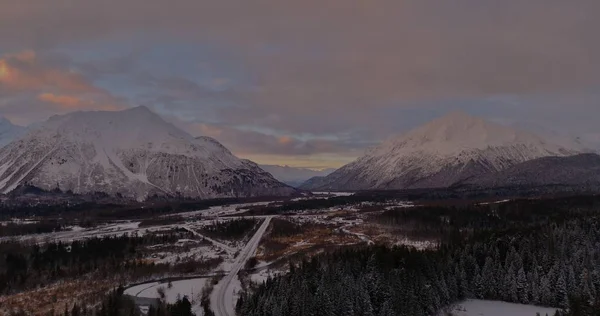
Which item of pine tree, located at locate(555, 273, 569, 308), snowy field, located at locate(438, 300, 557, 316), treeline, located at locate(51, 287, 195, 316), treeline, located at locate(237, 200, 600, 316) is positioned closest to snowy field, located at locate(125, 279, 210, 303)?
treeline, located at locate(51, 287, 195, 316)

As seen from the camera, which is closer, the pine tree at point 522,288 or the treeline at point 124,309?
the treeline at point 124,309

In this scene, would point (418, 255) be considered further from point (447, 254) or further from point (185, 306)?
point (185, 306)

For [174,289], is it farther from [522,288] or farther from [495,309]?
[522,288]

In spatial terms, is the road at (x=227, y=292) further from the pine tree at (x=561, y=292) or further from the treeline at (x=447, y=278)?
the pine tree at (x=561, y=292)

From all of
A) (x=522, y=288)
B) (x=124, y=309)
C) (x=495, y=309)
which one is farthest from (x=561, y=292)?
(x=124, y=309)

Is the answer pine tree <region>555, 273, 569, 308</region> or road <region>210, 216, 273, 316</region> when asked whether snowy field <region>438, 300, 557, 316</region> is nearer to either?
pine tree <region>555, 273, 569, 308</region>

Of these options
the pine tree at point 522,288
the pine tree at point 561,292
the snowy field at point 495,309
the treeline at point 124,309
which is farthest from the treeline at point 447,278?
the treeline at point 124,309

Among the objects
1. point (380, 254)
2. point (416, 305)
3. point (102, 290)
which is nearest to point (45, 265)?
point (102, 290)
